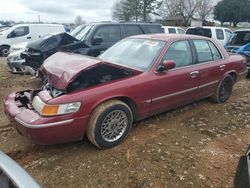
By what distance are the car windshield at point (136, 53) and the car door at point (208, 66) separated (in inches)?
37.2

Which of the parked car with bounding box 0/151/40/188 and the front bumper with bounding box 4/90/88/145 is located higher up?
the parked car with bounding box 0/151/40/188

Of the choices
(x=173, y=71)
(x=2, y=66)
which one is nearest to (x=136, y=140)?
(x=173, y=71)

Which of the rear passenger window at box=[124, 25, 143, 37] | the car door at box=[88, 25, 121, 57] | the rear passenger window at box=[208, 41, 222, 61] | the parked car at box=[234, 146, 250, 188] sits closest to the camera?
the parked car at box=[234, 146, 250, 188]

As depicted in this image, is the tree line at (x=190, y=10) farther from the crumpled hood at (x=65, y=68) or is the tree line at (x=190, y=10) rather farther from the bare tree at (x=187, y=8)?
the crumpled hood at (x=65, y=68)

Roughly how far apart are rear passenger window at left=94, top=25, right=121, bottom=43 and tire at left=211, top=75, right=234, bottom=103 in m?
4.02

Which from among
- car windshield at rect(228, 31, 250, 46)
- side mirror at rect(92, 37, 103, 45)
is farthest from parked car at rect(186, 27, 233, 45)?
side mirror at rect(92, 37, 103, 45)

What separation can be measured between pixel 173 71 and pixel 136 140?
52.4 inches

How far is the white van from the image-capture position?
14.7 metres

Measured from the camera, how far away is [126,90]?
13.5 ft

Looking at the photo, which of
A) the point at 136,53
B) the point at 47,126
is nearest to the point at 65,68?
the point at 47,126

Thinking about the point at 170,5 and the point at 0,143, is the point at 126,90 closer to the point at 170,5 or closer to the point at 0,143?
the point at 0,143

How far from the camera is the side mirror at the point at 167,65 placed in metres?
4.47

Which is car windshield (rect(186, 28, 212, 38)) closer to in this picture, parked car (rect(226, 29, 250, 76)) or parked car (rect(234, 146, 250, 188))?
parked car (rect(226, 29, 250, 76))

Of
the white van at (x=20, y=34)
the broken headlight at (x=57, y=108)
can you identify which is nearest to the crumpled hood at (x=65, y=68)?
the broken headlight at (x=57, y=108)
